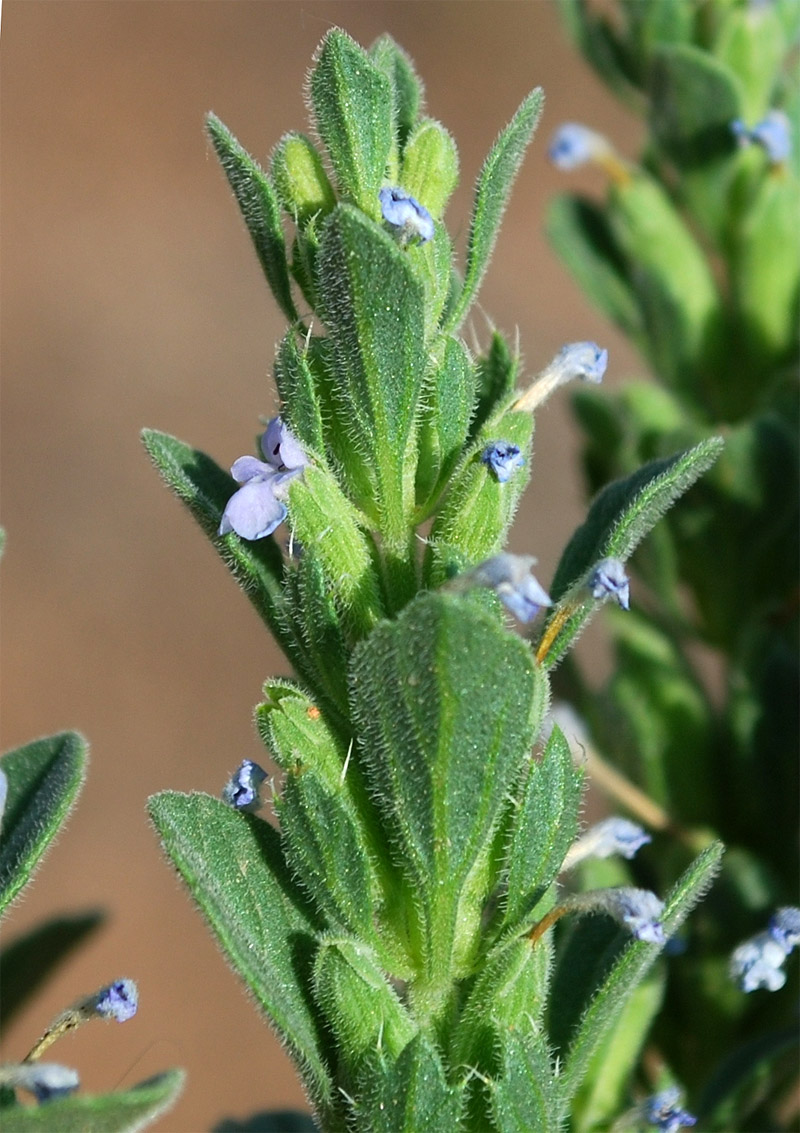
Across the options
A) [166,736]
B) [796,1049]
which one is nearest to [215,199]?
[166,736]

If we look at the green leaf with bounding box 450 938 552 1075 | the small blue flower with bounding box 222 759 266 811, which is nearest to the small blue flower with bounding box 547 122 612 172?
the small blue flower with bounding box 222 759 266 811

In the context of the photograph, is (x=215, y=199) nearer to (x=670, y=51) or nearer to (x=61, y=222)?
(x=61, y=222)

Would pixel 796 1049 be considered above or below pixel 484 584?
below

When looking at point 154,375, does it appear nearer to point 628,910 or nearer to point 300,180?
point 300,180

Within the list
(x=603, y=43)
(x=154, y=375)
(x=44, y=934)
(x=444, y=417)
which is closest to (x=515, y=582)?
(x=444, y=417)

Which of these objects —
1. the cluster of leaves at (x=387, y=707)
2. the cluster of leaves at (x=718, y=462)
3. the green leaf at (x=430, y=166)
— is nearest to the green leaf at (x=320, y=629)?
the cluster of leaves at (x=387, y=707)
